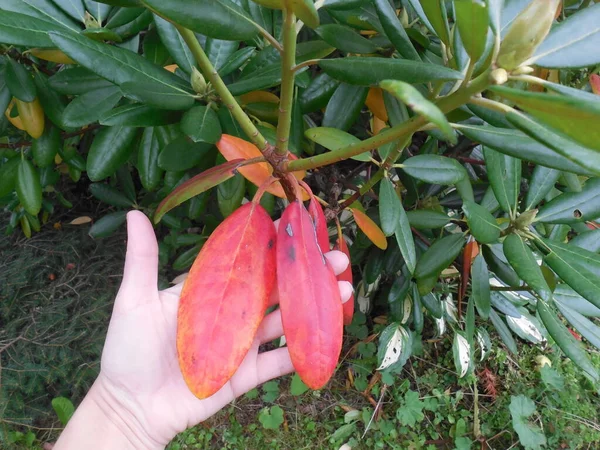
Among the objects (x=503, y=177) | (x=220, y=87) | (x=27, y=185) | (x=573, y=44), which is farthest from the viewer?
(x=27, y=185)

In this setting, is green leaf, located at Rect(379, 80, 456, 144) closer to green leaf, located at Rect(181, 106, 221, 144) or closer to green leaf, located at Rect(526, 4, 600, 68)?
green leaf, located at Rect(526, 4, 600, 68)

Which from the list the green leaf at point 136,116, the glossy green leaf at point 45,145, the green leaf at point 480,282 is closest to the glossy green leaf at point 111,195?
the glossy green leaf at point 45,145

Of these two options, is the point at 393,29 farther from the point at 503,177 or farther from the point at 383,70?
the point at 503,177

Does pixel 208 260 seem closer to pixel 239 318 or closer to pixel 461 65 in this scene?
pixel 239 318

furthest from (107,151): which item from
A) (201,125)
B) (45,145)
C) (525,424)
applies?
(525,424)

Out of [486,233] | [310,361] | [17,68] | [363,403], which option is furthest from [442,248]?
[363,403]

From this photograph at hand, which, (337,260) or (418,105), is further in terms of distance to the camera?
(337,260)

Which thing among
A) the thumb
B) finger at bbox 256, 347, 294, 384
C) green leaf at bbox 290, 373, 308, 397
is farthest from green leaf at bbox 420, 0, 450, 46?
green leaf at bbox 290, 373, 308, 397
